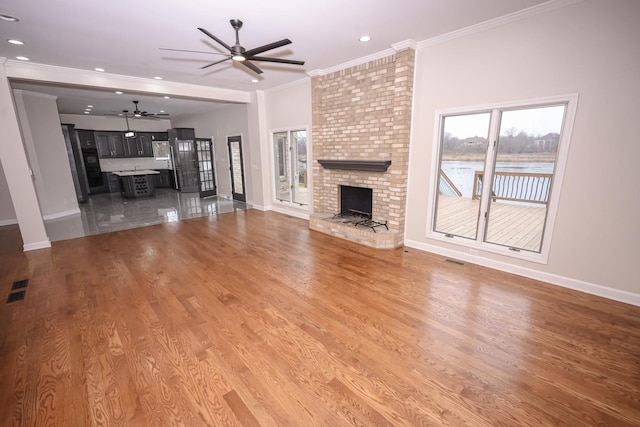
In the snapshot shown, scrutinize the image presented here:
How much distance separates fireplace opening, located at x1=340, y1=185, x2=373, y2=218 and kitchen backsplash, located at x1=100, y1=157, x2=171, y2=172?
9903 mm

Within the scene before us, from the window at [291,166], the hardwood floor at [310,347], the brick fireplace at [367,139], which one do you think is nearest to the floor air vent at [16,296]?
the hardwood floor at [310,347]

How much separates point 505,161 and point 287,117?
455cm

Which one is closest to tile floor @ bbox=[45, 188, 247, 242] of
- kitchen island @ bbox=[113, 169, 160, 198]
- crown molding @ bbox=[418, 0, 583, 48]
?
kitchen island @ bbox=[113, 169, 160, 198]

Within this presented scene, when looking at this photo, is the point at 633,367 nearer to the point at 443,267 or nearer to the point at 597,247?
the point at 597,247

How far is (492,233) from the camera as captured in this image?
4.23 meters

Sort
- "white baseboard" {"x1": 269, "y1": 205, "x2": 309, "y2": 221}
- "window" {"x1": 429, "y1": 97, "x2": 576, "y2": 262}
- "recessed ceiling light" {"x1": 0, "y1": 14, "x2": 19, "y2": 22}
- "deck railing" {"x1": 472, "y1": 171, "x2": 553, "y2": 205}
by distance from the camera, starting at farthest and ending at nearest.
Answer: "white baseboard" {"x1": 269, "y1": 205, "x2": 309, "y2": 221} → "deck railing" {"x1": 472, "y1": 171, "x2": 553, "y2": 205} → "window" {"x1": 429, "y1": 97, "x2": 576, "y2": 262} → "recessed ceiling light" {"x1": 0, "y1": 14, "x2": 19, "y2": 22}

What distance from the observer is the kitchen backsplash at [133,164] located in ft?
34.3

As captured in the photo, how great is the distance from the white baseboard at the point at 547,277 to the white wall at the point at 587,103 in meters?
0.01

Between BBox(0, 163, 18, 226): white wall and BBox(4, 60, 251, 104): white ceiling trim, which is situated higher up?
BBox(4, 60, 251, 104): white ceiling trim

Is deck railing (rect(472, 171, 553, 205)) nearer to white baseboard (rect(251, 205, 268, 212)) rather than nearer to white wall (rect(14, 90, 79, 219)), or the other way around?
white baseboard (rect(251, 205, 268, 212))

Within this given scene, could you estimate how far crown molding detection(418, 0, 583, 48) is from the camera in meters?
2.78

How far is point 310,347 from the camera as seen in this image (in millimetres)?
2217

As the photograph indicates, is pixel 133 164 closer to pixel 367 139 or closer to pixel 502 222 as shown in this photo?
pixel 367 139

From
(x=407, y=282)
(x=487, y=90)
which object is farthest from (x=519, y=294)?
(x=487, y=90)
